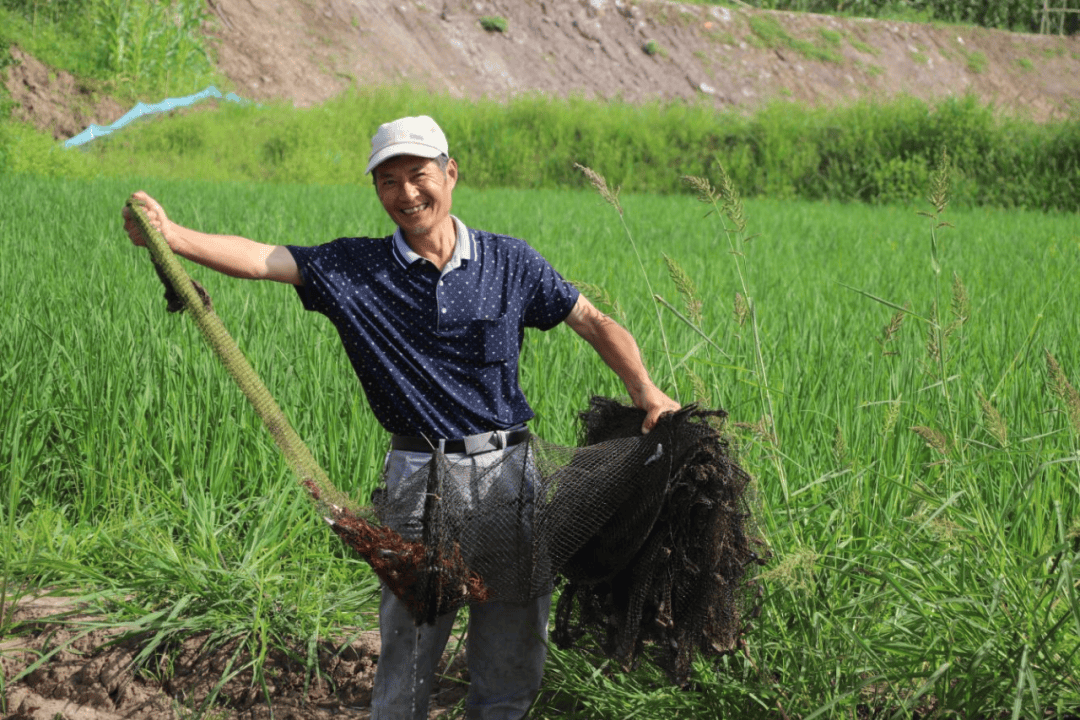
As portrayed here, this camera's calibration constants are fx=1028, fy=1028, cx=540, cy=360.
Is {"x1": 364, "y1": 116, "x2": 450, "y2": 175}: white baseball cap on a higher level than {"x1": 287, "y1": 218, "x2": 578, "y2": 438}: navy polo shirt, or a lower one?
higher

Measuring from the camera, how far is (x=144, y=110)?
16.0 metres

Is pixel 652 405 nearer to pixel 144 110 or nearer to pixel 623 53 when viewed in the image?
pixel 144 110

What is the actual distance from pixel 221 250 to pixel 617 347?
690 mm

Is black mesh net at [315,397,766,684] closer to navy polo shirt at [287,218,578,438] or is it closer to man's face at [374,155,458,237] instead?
navy polo shirt at [287,218,578,438]

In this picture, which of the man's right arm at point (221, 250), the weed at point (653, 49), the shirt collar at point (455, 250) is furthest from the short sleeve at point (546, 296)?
the weed at point (653, 49)

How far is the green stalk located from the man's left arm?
1.84 feet

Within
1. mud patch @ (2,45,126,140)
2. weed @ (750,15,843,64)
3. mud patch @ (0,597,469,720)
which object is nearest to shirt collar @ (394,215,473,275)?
mud patch @ (0,597,469,720)

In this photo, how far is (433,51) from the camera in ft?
84.5

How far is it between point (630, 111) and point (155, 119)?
7.80m

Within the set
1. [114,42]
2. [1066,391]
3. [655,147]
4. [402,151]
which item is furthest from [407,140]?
[114,42]

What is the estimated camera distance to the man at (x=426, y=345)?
1681 millimetres

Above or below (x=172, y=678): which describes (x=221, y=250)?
above

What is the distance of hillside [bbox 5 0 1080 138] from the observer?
22.2 meters

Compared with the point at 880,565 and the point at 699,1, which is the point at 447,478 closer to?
the point at 880,565
